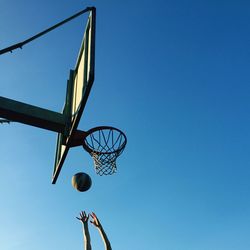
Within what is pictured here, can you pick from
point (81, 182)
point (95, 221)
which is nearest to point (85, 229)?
point (95, 221)

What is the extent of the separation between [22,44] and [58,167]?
9.42 feet

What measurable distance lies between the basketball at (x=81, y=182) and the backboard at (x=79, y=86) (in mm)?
450

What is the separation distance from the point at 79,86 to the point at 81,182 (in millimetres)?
2260

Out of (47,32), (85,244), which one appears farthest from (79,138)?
(85,244)

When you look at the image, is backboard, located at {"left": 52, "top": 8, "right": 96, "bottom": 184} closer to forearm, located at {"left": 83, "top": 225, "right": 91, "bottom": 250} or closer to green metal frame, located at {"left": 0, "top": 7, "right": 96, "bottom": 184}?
green metal frame, located at {"left": 0, "top": 7, "right": 96, "bottom": 184}

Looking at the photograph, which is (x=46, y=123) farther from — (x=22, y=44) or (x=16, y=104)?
(x=22, y=44)

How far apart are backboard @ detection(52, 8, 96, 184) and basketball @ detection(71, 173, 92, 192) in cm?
45

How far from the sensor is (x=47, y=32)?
794cm

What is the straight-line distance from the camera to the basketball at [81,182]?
8.25 meters

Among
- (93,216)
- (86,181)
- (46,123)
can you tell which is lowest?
(93,216)

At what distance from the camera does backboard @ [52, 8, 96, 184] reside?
6.73 metres

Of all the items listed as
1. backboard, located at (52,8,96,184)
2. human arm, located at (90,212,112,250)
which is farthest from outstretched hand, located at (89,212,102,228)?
backboard, located at (52,8,96,184)

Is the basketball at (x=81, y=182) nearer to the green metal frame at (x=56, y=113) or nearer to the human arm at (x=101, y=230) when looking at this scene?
the green metal frame at (x=56, y=113)

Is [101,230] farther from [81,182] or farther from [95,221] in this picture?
[81,182]
